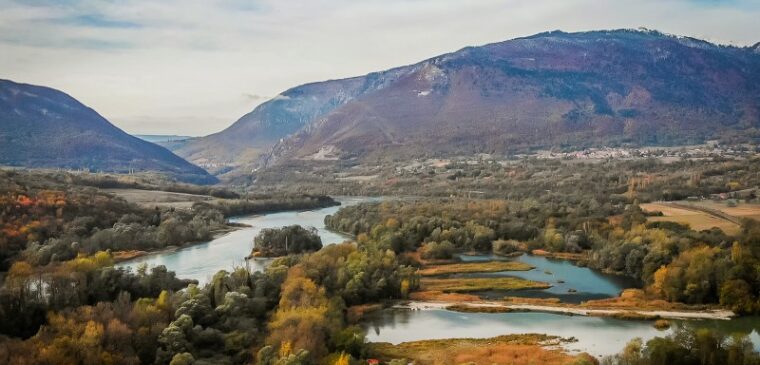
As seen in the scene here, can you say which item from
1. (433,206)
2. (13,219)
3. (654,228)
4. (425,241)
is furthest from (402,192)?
(13,219)

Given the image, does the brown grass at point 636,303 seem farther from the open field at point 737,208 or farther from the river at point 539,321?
the open field at point 737,208

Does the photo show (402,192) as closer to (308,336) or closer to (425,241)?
(425,241)

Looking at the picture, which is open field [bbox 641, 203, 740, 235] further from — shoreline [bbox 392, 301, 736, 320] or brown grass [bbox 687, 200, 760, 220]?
shoreline [bbox 392, 301, 736, 320]

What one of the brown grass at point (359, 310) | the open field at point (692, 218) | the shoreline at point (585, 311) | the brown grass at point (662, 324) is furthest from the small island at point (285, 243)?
the brown grass at point (662, 324)

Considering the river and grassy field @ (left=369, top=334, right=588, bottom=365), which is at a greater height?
grassy field @ (left=369, top=334, right=588, bottom=365)

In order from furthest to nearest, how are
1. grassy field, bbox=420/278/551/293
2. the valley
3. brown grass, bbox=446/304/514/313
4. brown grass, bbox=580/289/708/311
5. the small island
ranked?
1. the small island
2. grassy field, bbox=420/278/551/293
3. brown grass, bbox=446/304/514/313
4. brown grass, bbox=580/289/708/311
5. the valley

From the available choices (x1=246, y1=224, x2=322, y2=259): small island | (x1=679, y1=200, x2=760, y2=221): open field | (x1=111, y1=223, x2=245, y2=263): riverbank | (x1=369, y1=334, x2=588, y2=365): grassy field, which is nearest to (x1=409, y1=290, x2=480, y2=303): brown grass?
(x1=369, y1=334, x2=588, y2=365): grassy field

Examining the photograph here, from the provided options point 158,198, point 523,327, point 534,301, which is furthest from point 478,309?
point 158,198
